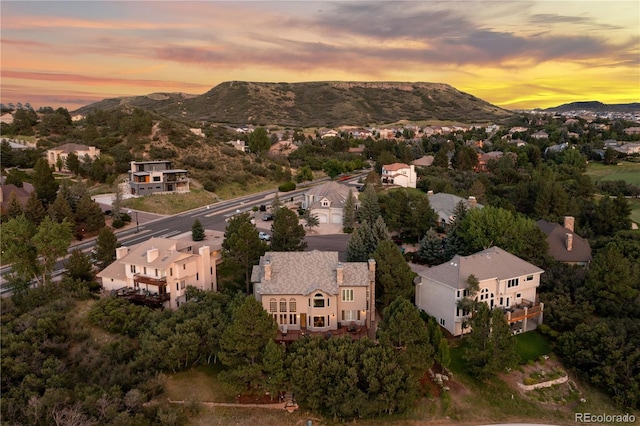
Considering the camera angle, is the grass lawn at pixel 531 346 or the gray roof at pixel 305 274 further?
the grass lawn at pixel 531 346

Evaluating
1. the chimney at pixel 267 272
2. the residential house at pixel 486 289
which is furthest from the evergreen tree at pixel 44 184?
the residential house at pixel 486 289

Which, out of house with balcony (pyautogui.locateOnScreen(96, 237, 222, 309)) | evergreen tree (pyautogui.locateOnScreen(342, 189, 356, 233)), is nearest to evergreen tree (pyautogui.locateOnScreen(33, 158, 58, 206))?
house with balcony (pyautogui.locateOnScreen(96, 237, 222, 309))

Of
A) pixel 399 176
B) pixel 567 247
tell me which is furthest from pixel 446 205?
pixel 399 176

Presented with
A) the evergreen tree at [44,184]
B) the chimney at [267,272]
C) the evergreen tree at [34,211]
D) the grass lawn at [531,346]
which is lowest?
the grass lawn at [531,346]

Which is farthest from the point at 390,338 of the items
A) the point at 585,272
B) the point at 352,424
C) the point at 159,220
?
the point at 159,220

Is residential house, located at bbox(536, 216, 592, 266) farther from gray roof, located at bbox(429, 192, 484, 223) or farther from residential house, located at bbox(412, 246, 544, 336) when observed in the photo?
gray roof, located at bbox(429, 192, 484, 223)

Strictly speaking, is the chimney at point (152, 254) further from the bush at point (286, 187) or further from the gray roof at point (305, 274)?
the bush at point (286, 187)

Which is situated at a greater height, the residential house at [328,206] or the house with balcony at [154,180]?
the house with balcony at [154,180]
